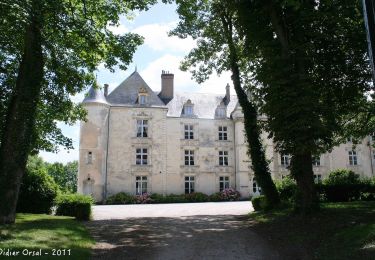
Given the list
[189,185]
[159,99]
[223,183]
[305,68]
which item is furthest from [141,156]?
[305,68]

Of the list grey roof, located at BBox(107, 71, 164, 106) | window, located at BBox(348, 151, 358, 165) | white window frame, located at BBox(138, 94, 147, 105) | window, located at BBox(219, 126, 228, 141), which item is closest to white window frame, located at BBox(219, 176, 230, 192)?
window, located at BBox(219, 126, 228, 141)

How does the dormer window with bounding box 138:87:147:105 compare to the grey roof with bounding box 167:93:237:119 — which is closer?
the dormer window with bounding box 138:87:147:105

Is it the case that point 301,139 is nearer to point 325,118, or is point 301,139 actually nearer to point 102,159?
point 325,118

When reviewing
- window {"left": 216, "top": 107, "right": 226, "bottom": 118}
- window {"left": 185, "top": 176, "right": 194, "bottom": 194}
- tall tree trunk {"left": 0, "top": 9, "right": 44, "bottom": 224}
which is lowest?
window {"left": 185, "top": 176, "right": 194, "bottom": 194}

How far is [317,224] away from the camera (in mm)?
9961

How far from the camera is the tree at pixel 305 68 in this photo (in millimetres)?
10797

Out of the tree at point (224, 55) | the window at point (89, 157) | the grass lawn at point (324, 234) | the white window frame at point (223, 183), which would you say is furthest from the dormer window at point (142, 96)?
the grass lawn at point (324, 234)

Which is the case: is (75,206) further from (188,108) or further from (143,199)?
(188,108)

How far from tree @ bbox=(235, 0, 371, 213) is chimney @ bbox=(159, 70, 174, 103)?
2350 cm

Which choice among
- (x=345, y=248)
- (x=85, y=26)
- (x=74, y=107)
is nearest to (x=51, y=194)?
(x=74, y=107)

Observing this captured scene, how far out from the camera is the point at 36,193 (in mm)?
15766

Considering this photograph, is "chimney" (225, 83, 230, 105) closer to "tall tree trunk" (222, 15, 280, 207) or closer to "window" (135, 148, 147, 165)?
"window" (135, 148, 147, 165)

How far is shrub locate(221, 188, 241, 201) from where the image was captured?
33.6 meters

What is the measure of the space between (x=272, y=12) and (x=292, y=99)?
133 inches
